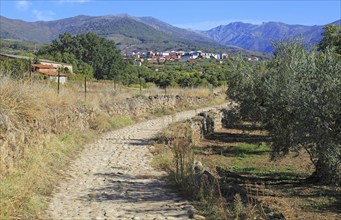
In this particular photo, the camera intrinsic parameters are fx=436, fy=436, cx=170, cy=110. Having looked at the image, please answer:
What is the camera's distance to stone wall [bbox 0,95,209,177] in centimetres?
819

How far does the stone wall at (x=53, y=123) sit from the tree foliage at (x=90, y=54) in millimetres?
38168

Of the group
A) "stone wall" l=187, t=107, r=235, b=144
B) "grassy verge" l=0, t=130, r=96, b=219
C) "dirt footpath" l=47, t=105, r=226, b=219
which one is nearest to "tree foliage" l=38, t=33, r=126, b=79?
"stone wall" l=187, t=107, r=235, b=144

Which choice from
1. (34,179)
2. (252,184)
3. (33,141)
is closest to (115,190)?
(34,179)

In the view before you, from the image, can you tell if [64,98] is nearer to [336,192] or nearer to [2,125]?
[2,125]

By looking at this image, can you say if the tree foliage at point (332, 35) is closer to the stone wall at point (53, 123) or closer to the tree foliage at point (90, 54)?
the stone wall at point (53, 123)

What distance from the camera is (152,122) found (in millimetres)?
21516

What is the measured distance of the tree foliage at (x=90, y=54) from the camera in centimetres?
6406

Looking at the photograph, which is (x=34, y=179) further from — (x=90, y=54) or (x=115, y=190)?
(x=90, y=54)

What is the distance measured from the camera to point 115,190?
8531 mm

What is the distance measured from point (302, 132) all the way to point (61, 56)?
60150 mm

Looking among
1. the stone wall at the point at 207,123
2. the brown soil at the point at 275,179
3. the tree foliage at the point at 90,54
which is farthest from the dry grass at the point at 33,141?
the tree foliage at the point at 90,54

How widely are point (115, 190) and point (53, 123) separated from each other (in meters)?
4.60

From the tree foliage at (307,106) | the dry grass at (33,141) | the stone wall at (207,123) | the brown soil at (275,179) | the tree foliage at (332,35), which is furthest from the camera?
the tree foliage at (332,35)

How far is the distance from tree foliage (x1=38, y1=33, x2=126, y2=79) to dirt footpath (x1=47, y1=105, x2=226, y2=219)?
162 ft
